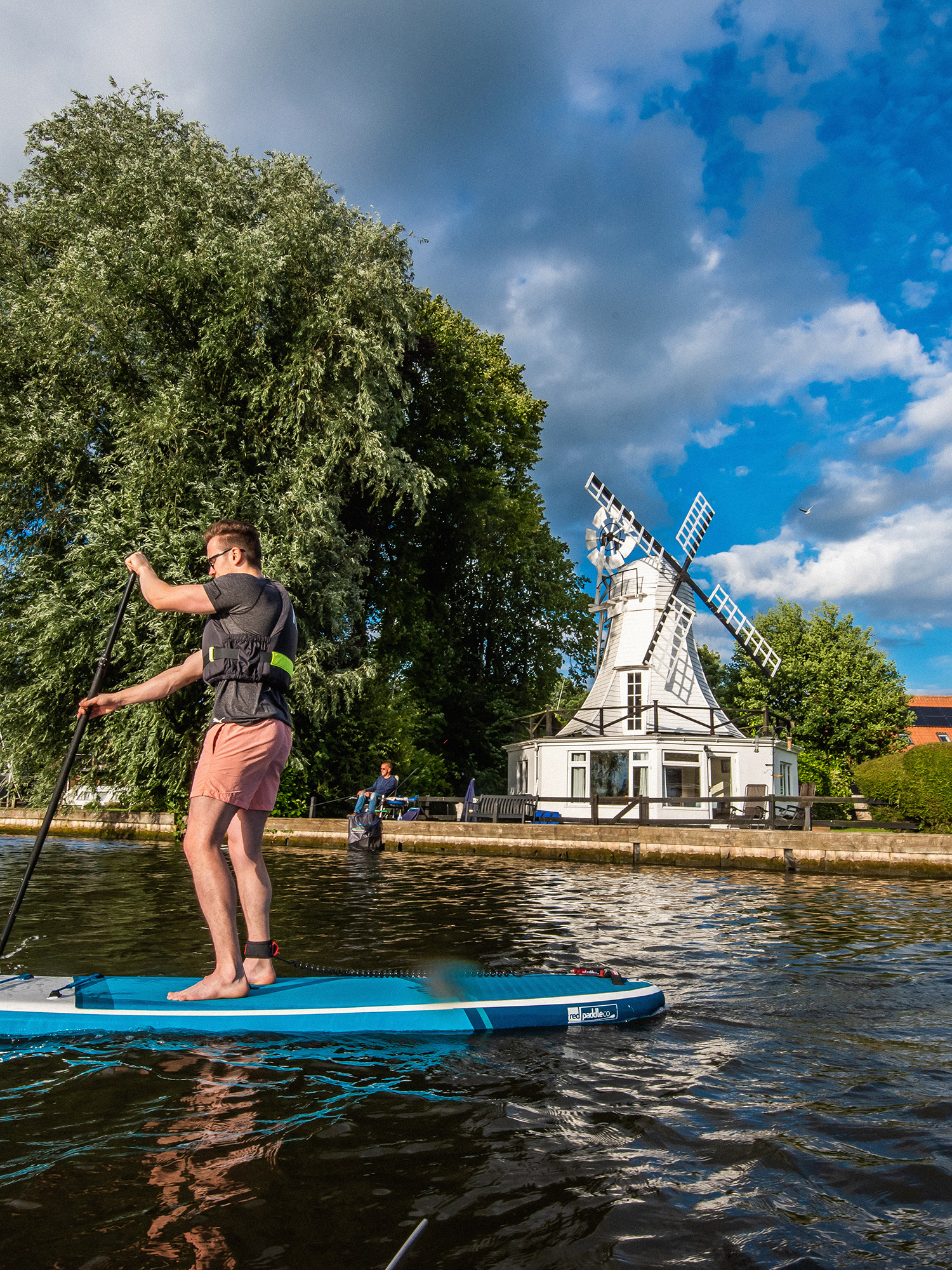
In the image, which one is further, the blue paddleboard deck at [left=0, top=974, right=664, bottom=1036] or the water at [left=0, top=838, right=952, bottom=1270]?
the blue paddleboard deck at [left=0, top=974, right=664, bottom=1036]

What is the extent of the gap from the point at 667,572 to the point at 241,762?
28.1 metres

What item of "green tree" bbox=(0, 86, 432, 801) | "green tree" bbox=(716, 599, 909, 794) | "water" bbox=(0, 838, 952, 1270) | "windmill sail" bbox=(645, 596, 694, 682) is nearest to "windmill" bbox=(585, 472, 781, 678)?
Result: "windmill sail" bbox=(645, 596, 694, 682)

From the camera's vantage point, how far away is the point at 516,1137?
3279 mm

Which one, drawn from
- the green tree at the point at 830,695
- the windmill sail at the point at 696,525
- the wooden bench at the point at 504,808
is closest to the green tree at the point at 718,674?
the green tree at the point at 830,695

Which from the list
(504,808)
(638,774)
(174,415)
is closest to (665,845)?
(504,808)

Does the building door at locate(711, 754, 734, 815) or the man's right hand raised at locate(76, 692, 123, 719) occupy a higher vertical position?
the man's right hand raised at locate(76, 692, 123, 719)

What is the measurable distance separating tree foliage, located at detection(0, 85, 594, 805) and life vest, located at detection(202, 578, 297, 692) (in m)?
13.6

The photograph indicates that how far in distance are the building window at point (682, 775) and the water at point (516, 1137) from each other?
20370mm

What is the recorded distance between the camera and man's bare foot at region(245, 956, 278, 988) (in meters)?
4.86

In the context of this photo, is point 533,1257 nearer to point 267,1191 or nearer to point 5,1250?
point 267,1191

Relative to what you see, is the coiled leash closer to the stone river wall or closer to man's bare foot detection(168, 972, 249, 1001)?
man's bare foot detection(168, 972, 249, 1001)

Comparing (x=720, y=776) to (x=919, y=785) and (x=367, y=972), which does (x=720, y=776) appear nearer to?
(x=919, y=785)

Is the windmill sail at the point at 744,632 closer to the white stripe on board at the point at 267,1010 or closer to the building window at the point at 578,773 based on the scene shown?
the building window at the point at 578,773

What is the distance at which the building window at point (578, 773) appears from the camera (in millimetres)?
28266
